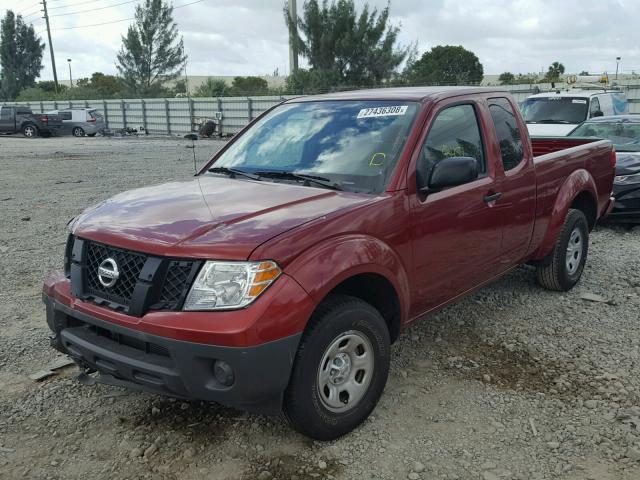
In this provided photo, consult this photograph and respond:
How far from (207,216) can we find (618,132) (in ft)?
28.0

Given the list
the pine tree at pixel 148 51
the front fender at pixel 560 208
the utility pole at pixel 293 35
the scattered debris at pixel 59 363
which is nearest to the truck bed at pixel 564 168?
the front fender at pixel 560 208

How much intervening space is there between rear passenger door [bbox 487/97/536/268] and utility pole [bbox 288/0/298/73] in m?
32.3

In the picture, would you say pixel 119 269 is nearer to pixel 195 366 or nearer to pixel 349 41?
pixel 195 366

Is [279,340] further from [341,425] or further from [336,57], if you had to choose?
[336,57]

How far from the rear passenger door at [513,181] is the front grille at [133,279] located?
2459 millimetres

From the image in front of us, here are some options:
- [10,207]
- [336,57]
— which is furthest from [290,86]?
[10,207]

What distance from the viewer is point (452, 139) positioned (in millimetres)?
4152

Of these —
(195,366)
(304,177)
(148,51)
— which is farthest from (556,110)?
(148,51)

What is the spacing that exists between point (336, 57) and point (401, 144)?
33993mm

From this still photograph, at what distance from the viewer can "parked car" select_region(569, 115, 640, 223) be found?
8.10m

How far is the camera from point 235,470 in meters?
3.05

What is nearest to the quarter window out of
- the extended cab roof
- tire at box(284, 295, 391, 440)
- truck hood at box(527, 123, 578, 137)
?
truck hood at box(527, 123, 578, 137)

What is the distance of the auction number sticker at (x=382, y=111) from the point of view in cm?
396

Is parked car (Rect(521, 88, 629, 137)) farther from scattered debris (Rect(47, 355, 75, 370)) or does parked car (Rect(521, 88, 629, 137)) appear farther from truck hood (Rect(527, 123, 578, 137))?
scattered debris (Rect(47, 355, 75, 370))
